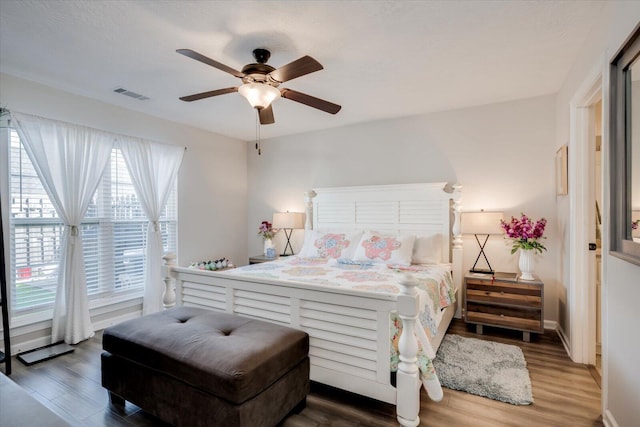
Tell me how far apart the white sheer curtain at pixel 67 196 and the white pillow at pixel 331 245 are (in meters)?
2.37

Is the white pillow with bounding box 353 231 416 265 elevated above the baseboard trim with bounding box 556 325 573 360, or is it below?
above

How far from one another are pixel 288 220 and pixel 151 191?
5.91 feet

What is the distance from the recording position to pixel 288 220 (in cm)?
459

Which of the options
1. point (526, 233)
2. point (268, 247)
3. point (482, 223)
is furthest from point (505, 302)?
point (268, 247)

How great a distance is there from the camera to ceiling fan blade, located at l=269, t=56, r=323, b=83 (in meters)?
1.91

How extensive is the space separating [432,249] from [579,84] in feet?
6.29

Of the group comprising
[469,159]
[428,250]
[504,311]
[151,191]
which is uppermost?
[469,159]

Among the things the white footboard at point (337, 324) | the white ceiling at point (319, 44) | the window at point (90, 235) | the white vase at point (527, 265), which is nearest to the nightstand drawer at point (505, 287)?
the white vase at point (527, 265)

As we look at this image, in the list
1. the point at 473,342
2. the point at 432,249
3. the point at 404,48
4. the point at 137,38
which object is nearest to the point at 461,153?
the point at 432,249

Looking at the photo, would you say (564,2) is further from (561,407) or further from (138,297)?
(138,297)

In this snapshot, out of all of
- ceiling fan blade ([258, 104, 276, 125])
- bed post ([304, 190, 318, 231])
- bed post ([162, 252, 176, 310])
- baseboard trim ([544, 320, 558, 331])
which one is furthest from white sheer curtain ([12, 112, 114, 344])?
baseboard trim ([544, 320, 558, 331])

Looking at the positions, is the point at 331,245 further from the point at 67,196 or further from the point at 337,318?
the point at 67,196

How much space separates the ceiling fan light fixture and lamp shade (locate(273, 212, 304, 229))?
2.42m

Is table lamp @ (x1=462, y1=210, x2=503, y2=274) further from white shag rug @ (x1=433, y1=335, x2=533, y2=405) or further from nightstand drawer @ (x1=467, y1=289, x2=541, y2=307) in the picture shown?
white shag rug @ (x1=433, y1=335, x2=533, y2=405)
